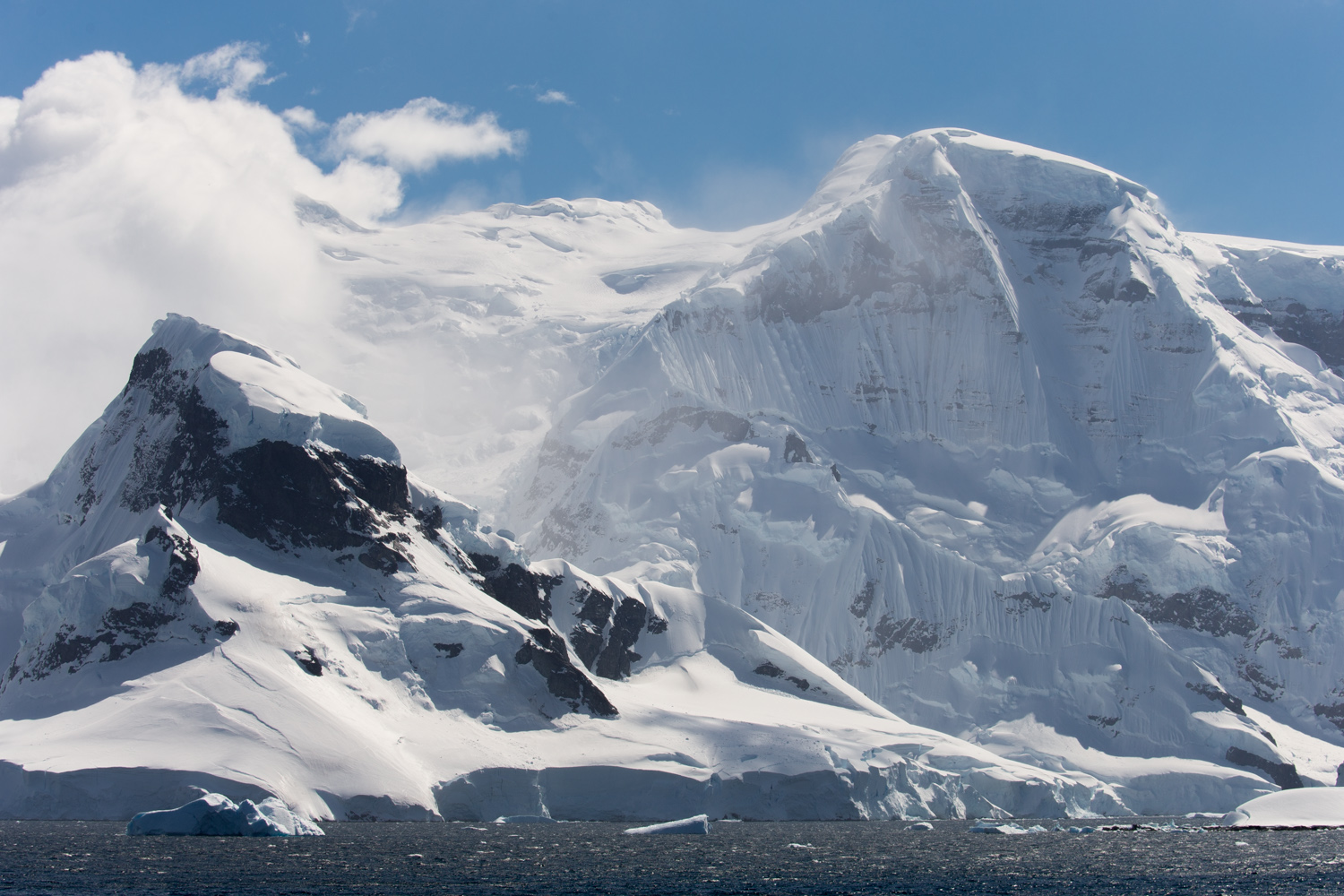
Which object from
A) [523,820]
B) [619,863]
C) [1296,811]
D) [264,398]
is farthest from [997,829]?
[264,398]

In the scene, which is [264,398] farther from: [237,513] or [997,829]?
[997,829]

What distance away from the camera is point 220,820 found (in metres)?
86.9

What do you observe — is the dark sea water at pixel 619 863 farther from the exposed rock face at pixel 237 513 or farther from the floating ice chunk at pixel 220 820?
the exposed rock face at pixel 237 513

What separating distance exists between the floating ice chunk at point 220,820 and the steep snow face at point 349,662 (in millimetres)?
1186

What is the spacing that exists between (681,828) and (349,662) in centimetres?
3390

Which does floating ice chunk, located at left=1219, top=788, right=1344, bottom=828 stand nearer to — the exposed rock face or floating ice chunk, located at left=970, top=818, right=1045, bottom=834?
floating ice chunk, located at left=970, top=818, right=1045, bottom=834

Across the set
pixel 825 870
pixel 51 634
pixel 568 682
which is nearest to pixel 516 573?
pixel 568 682

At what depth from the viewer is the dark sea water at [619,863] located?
63438mm

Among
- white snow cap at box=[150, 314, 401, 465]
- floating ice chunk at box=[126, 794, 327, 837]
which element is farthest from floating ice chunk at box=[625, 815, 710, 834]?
white snow cap at box=[150, 314, 401, 465]

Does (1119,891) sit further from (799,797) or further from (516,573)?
(516,573)

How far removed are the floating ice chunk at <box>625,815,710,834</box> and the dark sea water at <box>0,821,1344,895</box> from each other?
211 cm

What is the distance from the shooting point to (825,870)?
76.0 metres

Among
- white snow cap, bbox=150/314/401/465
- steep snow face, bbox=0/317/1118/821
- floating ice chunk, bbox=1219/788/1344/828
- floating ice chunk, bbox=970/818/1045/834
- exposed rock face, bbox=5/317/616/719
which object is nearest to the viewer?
steep snow face, bbox=0/317/1118/821

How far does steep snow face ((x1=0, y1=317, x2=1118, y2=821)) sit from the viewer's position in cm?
9994
